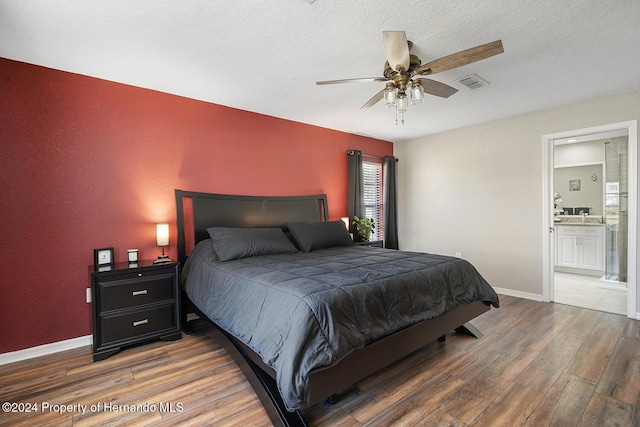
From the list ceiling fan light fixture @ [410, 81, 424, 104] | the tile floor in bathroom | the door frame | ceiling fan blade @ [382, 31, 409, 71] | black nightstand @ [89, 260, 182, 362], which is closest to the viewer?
ceiling fan blade @ [382, 31, 409, 71]

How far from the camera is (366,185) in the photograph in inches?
217

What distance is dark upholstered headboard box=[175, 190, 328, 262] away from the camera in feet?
11.3

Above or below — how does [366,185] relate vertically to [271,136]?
below

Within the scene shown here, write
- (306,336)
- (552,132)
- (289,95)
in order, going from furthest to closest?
(552,132) < (289,95) < (306,336)

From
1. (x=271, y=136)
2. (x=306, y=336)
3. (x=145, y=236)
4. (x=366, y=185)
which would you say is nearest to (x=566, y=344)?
(x=306, y=336)

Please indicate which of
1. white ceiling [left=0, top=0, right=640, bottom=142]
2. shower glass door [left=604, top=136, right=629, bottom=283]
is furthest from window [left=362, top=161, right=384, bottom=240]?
shower glass door [left=604, top=136, right=629, bottom=283]

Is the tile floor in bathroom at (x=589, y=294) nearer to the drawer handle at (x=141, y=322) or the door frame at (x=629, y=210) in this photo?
the door frame at (x=629, y=210)

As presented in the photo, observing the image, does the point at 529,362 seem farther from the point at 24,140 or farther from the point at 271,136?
the point at 24,140

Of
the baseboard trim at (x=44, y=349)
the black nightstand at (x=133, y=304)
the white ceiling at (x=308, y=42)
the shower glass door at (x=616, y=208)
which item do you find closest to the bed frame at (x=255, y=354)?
the black nightstand at (x=133, y=304)

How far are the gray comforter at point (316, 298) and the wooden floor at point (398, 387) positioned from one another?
42 cm

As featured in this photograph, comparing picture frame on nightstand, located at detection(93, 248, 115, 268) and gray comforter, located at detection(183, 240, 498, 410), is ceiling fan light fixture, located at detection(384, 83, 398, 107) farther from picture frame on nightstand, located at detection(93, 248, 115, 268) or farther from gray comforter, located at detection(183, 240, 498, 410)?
picture frame on nightstand, located at detection(93, 248, 115, 268)

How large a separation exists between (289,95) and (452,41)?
174 cm

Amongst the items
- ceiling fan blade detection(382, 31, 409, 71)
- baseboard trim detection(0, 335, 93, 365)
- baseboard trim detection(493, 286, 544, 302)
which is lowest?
baseboard trim detection(493, 286, 544, 302)

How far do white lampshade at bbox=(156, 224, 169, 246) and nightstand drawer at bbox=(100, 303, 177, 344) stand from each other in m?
0.65
